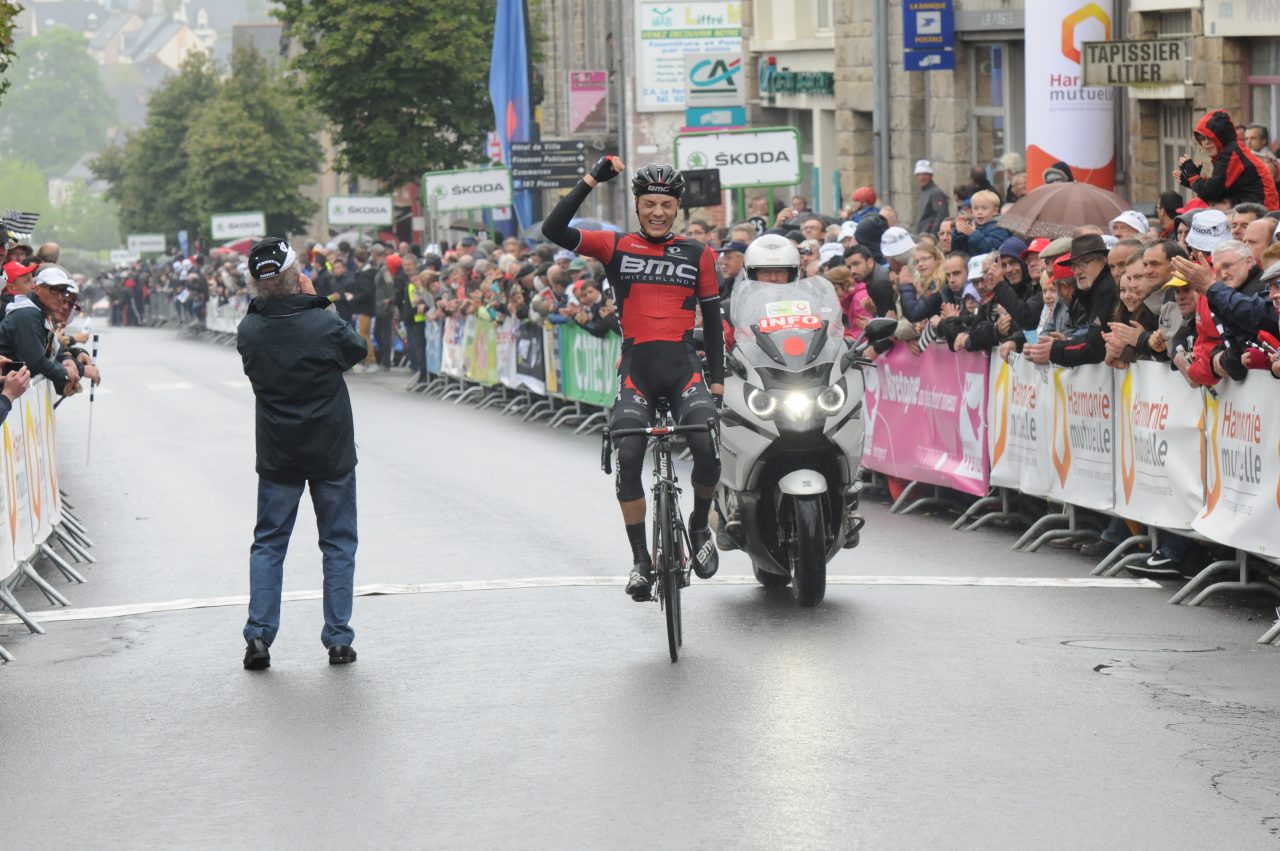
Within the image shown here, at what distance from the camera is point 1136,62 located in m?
22.0

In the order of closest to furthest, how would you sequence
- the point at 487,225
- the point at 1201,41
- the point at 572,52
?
the point at 1201,41 → the point at 487,225 → the point at 572,52

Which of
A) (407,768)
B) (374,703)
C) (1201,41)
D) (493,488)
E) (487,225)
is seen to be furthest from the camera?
(487,225)

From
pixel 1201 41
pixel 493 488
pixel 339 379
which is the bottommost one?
pixel 493 488

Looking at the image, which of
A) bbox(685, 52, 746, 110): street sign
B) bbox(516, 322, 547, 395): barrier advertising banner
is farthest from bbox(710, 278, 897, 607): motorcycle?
bbox(685, 52, 746, 110): street sign

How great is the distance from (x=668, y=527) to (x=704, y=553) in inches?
30.9

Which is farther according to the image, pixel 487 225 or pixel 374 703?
pixel 487 225

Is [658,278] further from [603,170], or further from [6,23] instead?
[6,23]

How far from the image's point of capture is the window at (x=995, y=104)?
29234 millimetres

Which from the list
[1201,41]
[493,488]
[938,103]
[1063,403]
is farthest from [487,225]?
[1063,403]

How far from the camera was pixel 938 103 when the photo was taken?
101 feet

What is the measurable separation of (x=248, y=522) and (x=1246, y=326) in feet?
26.6

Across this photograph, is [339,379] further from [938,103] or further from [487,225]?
[487,225]

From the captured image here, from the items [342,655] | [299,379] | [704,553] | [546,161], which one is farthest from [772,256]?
[546,161]

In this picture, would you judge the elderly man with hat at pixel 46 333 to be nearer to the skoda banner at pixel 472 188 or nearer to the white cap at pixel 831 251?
the white cap at pixel 831 251
